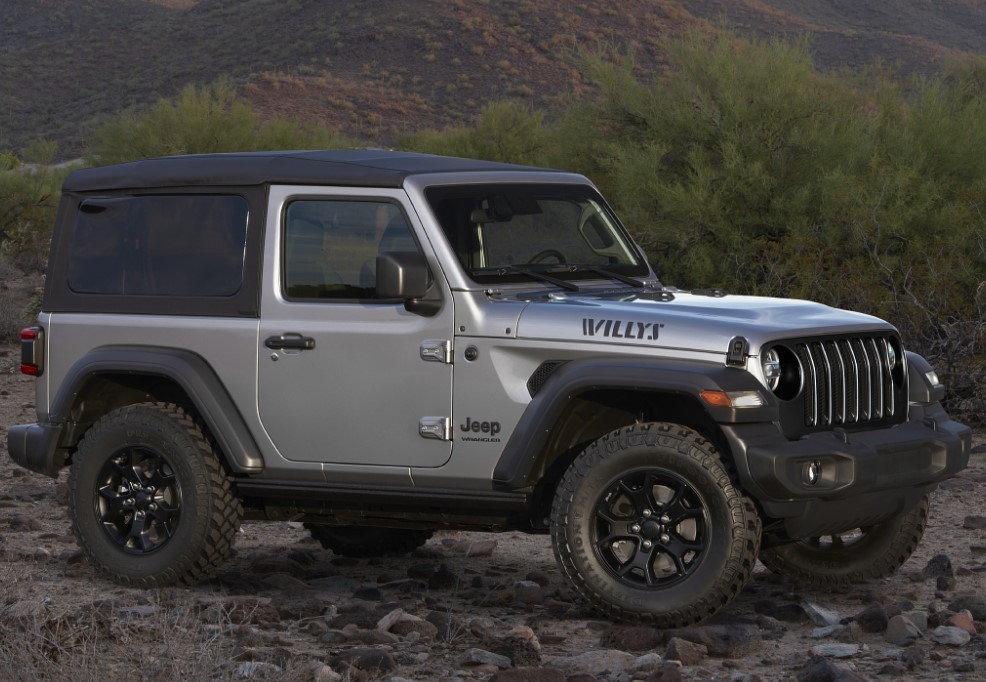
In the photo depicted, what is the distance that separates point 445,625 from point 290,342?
55.1 inches

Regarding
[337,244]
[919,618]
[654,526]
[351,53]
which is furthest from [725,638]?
[351,53]

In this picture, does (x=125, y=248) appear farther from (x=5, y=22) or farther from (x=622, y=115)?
(x=5, y=22)

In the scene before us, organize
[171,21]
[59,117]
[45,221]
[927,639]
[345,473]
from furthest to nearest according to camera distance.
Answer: [171,21] → [59,117] → [45,221] → [345,473] → [927,639]

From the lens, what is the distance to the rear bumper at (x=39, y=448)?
23.6ft

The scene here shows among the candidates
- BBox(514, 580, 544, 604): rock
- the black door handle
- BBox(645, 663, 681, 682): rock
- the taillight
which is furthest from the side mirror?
the taillight

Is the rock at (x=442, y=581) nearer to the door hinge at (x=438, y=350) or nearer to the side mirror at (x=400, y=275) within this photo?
the door hinge at (x=438, y=350)

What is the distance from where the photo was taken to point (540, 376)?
607cm

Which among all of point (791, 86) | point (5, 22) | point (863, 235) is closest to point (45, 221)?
point (791, 86)

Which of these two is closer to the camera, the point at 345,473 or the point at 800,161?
the point at 345,473

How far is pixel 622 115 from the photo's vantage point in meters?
18.0

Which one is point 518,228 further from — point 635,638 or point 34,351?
point 34,351

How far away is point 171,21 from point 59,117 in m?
12.8

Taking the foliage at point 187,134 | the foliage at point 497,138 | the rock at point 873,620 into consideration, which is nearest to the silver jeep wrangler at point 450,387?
the rock at point 873,620

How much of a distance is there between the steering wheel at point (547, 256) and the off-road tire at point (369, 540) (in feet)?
6.15
